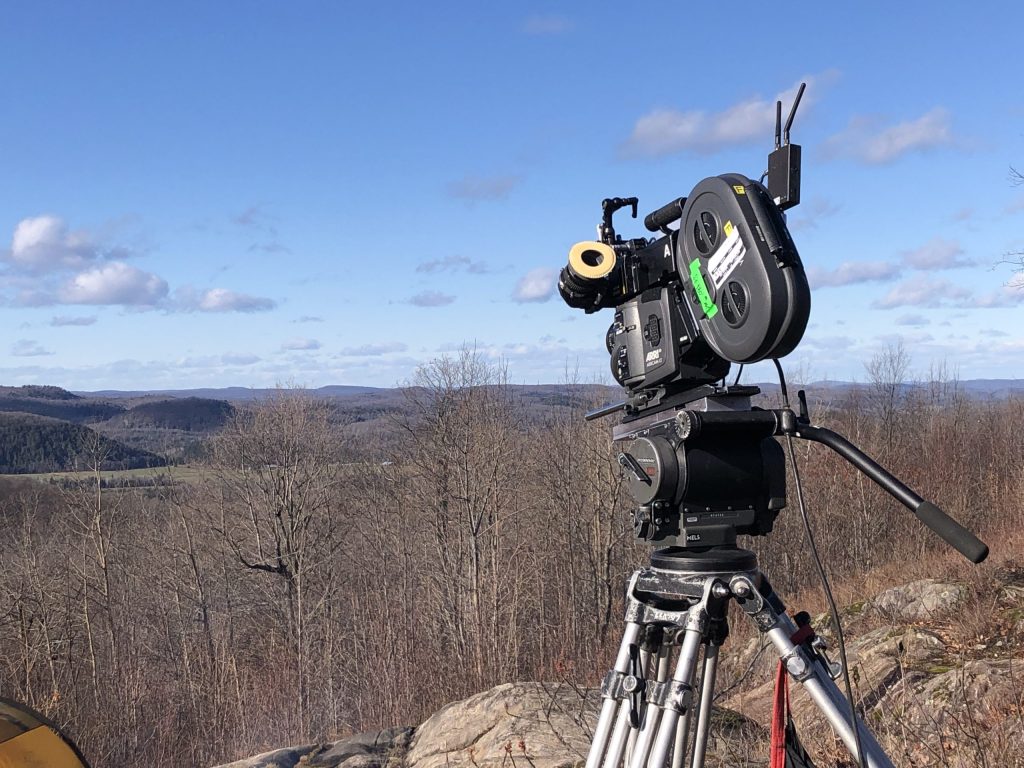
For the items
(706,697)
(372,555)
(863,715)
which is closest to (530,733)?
(863,715)

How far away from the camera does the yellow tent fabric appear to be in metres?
1.63

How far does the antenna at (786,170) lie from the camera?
1892mm

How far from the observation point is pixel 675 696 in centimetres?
→ 185

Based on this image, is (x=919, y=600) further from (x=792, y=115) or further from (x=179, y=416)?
(x=179, y=416)

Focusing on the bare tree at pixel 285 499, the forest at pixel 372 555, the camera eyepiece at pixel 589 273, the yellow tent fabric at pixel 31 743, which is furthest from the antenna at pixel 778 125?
the bare tree at pixel 285 499

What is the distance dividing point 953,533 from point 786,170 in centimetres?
89

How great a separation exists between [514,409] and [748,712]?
28387 millimetres

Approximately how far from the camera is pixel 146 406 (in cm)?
10644

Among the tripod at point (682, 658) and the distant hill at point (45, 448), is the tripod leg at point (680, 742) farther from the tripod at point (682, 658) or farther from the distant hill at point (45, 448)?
the distant hill at point (45, 448)

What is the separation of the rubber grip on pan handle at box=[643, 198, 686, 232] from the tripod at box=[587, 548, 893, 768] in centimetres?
93

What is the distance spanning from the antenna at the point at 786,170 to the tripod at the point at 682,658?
860 mm

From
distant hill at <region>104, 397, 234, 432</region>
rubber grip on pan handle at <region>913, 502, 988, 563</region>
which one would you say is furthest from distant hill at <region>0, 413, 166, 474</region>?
rubber grip on pan handle at <region>913, 502, 988, 563</region>

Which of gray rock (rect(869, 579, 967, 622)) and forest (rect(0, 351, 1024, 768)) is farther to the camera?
forest (rect(0, 351, 1024, 768))

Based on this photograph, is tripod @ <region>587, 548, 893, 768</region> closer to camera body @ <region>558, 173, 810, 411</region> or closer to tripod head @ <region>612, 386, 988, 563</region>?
tripod head @ <region>612, 386, 988, 563</region>
